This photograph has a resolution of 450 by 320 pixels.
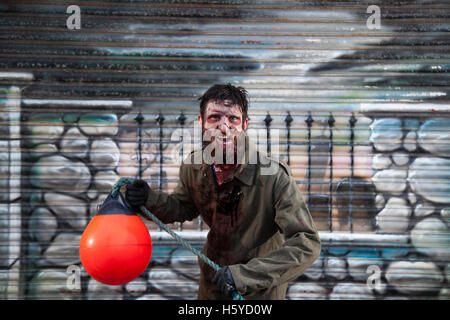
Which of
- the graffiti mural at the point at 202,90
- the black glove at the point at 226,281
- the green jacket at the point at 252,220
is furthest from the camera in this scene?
the graffiti mural at the point at 202,90

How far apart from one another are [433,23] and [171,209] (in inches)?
154

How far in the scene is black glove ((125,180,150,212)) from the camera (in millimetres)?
2734

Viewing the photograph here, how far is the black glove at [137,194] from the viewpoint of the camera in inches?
108

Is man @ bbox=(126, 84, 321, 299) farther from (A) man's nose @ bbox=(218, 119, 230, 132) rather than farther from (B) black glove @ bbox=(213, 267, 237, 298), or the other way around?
(B) black glove @ bbox=(213, 267, 237, 298)

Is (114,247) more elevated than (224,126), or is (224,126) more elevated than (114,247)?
(224,126)

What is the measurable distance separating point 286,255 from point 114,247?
96 cm

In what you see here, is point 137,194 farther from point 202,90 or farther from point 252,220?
point 202,90

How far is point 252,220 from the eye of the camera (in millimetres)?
2783

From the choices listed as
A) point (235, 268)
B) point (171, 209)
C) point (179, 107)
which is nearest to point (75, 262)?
point (179, 107)

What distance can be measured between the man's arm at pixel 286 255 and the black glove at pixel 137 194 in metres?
0.76
